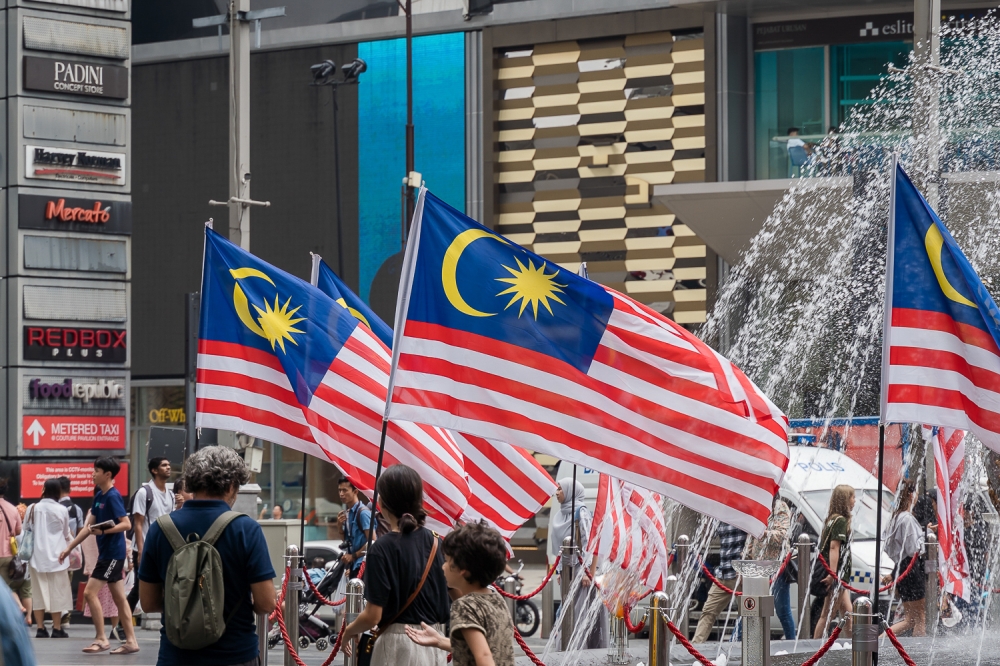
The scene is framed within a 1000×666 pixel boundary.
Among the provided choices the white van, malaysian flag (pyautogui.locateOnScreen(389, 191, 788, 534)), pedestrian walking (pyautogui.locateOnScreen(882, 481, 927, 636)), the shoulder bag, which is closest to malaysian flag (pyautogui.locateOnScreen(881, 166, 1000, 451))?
malaysian flag (pyautogui.locateOnScreen(389, 191, 788, 534))

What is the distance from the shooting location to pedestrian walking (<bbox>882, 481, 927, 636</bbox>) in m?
12.9

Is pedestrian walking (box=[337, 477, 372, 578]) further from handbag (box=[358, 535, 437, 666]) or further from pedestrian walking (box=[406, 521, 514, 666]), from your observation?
pedestrian walking (box=[406, 521, 514, 666])

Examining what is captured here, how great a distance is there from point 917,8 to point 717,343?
464 inches

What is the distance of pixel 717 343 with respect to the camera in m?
28.8

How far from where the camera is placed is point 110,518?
13641 mm

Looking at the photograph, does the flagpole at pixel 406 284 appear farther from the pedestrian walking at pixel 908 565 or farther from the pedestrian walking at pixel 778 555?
the pedestrian walking at pixel 908 565

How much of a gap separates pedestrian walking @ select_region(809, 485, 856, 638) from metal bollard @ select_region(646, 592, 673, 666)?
4675mm

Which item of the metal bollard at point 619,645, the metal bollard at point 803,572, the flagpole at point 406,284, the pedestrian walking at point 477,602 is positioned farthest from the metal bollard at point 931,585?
the pedestrian walking at point 477,602

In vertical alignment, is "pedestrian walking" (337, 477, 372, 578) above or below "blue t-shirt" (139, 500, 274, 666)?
below

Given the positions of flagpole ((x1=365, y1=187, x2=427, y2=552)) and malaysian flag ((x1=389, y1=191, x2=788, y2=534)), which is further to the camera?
flagpole ((x1=365, y1=187, x2=427, y2=552))

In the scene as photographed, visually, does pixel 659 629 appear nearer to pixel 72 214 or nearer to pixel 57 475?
pixel 57 475

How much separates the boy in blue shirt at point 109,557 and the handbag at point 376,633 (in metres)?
7.55

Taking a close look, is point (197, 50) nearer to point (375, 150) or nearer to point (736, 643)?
point (375, 150)

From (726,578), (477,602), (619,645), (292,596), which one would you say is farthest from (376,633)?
(726,578)
